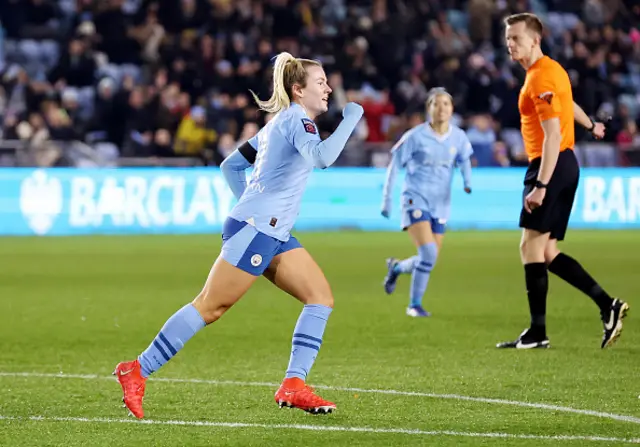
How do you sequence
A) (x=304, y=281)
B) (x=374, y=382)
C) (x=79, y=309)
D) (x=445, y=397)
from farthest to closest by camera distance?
(x=79, y=309) < (x=374, y=382) < (x=445, y=397) < (x=304, y=281)

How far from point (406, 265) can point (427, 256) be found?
27.0 inches

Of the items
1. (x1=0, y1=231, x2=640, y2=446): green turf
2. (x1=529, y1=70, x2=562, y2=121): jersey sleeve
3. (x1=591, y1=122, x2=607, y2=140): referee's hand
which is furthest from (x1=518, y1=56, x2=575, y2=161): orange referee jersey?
(x1=0, y1=231, x2=640, y2=446): green turf

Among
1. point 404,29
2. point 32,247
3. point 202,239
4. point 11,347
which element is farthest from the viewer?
point 404,29

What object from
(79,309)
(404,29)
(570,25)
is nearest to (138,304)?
(79,309)

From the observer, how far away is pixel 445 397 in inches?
292

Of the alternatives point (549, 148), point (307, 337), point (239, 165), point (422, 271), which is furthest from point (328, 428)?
point (422, 271)

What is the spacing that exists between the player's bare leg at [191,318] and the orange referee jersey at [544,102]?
10.1 ft

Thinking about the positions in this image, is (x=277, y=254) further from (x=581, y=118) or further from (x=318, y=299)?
(x=581, y=118)

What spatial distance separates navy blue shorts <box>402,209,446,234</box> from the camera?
12.5 metres

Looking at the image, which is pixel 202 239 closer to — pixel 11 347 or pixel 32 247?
pixel 32 247

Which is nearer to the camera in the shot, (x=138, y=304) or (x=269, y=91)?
(x=138, y=304)

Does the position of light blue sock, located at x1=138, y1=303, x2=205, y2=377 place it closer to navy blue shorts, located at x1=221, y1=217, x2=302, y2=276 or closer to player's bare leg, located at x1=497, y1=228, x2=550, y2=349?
navy blue shorts, located at x1=221, y1=217, x2=302, y2=276

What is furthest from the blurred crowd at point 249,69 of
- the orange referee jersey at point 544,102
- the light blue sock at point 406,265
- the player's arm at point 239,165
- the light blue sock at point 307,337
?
the light blue sock at point 307,337

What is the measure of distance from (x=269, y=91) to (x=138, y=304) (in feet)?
40.8
